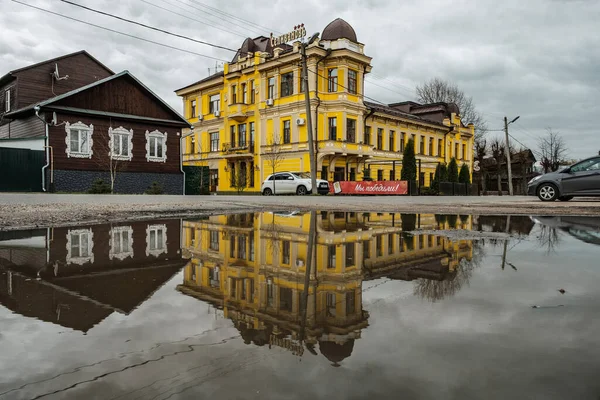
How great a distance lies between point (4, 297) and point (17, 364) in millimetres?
1183

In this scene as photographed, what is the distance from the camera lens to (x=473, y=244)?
4930mm

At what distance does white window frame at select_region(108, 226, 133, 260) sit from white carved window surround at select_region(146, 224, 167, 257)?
7.4 inches

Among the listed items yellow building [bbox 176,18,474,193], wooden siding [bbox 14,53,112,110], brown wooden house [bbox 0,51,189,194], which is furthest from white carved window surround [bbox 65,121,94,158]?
yellow building [bbox 176,18,474,193]

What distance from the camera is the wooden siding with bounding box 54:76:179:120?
27359mm

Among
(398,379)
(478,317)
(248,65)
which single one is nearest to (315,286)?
(478,317)

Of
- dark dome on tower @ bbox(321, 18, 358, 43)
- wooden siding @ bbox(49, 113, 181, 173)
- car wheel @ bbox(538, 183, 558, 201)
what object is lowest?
car wheel @ bbox(538, 183, 558, 201)

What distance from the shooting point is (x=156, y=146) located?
30750mm

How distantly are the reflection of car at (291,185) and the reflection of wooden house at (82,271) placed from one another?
2329 cm

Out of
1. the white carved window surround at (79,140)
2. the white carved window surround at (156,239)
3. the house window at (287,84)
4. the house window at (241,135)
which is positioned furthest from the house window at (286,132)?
the white carved window surround at (156,239)

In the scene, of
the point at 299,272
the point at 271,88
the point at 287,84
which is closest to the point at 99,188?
the point at 287,84

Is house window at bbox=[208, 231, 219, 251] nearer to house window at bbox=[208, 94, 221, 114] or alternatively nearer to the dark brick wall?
the dark brick wall

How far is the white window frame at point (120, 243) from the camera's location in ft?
13.8

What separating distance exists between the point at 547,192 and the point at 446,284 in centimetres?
1592

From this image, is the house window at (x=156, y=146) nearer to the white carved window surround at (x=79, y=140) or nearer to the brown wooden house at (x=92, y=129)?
the brown wooden house at (x=92, y=129)
